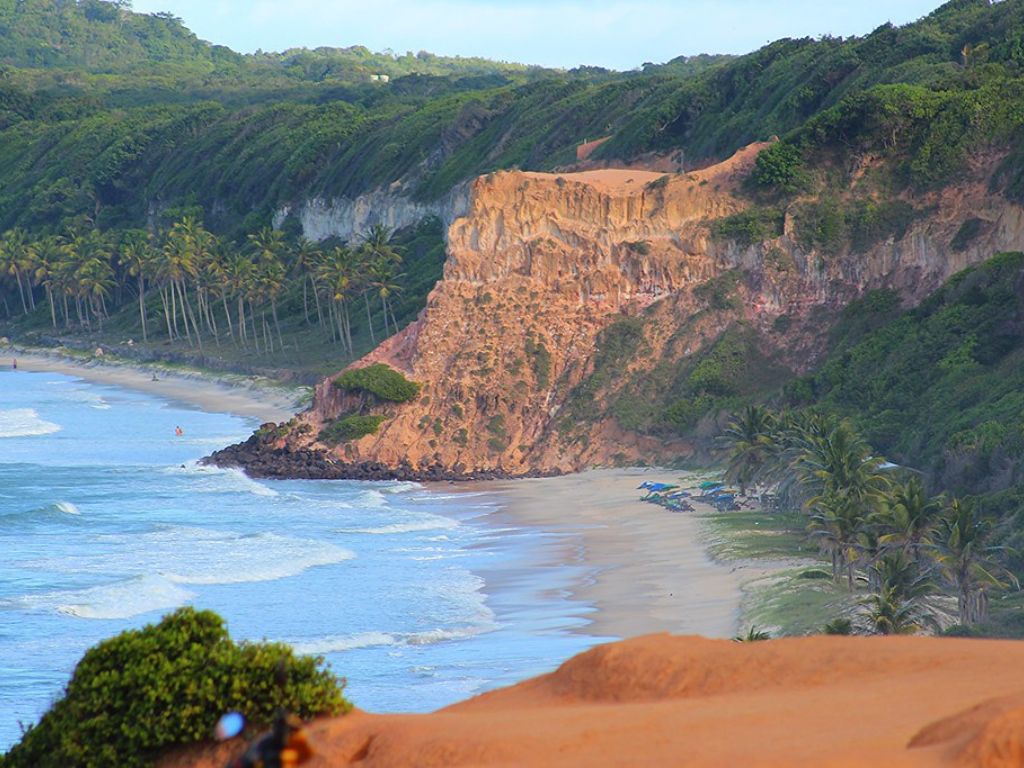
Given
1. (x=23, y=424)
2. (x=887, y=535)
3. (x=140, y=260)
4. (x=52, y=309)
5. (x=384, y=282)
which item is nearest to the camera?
(x=887, y=535)

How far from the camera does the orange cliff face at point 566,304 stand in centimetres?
6575

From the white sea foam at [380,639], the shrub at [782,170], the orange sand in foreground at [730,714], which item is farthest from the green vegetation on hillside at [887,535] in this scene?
the shrub at [782,170]

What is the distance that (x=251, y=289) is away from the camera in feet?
343

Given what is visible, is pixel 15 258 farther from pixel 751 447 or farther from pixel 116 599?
pixel 116 599

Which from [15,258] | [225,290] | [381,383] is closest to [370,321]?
[381,383]

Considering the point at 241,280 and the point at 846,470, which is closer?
the point at 846,470

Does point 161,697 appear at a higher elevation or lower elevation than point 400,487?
higher

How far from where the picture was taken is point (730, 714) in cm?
1568

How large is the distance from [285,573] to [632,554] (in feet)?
33.3

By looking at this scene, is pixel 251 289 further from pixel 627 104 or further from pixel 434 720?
pixel 434 720

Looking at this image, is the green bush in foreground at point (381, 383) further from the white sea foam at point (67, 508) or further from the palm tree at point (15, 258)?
the palm tree at point (15, 258)

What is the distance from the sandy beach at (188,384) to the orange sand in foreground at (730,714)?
66.4 meters

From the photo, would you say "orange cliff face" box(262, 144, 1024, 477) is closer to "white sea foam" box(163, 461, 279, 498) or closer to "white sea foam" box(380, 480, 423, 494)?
"white sea foam" box(380, 480, 423, 494)

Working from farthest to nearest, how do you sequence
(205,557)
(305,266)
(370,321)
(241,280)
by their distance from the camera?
1. (305,266)
2. (241,280)
3. (370,321)
4. (205,557)
